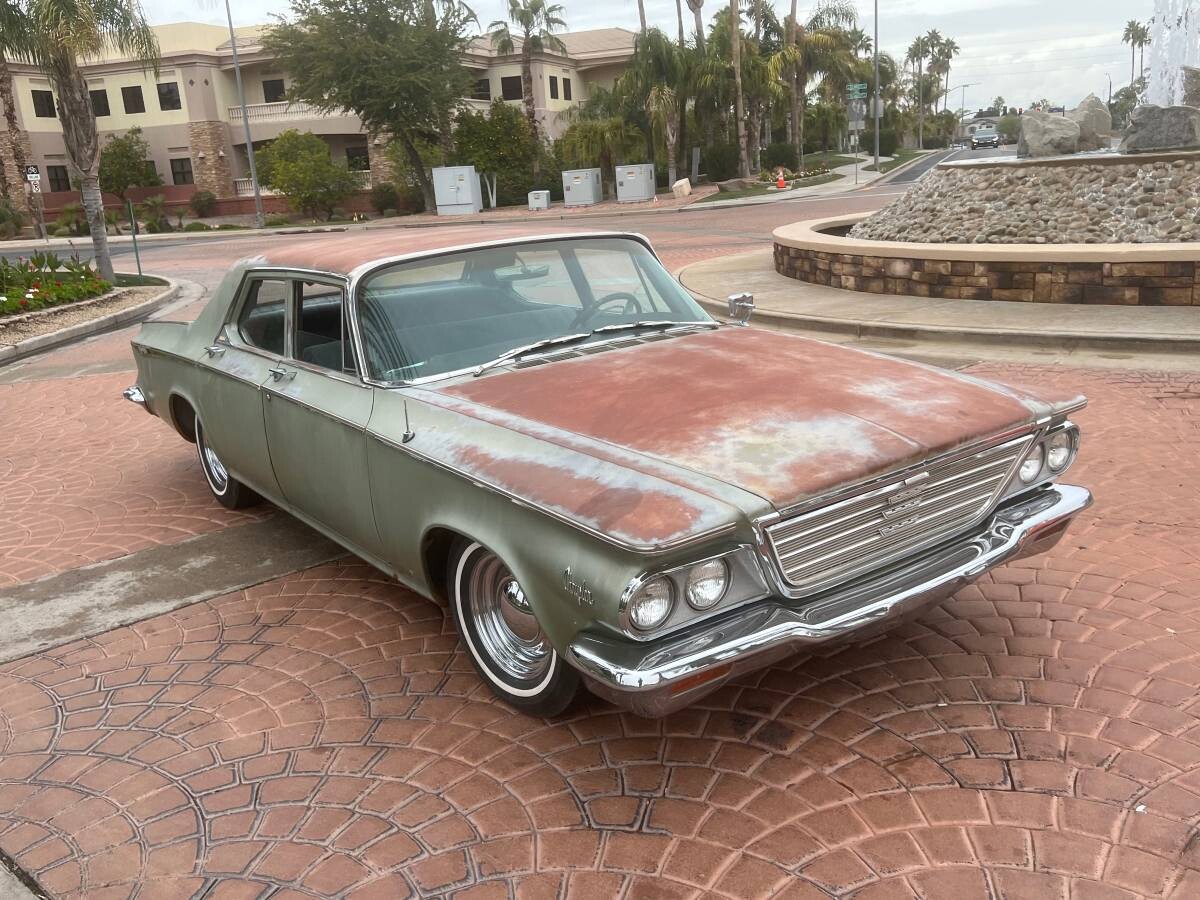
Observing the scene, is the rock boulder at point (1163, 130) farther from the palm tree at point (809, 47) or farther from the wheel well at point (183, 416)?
the palm tree at point (809, 47)

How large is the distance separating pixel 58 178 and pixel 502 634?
5538 centimetres

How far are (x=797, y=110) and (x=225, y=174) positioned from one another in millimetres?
28346

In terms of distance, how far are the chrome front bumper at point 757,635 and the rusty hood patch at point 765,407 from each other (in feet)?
1.12

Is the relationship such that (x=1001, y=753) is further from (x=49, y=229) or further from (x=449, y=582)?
(x=49, y=229)

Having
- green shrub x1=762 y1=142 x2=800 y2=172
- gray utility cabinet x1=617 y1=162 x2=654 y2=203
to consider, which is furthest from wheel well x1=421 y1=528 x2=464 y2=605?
green shrub x1=762 y1=142 x2=800 y2=172

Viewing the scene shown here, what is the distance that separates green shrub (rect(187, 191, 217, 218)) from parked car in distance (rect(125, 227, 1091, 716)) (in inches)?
1804

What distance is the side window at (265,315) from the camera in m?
4.52

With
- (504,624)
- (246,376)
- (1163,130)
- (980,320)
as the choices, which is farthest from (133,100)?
(504,624)

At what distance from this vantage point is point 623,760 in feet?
9.94

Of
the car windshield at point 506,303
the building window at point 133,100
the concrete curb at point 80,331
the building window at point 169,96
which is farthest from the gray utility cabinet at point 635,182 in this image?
the car windshield at point 506,303

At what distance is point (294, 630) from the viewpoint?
4074mm

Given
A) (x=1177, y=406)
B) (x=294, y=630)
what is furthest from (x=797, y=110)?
(x=294, y=630)

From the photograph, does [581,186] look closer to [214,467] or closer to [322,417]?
[214,467]

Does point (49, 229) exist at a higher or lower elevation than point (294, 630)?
higher
